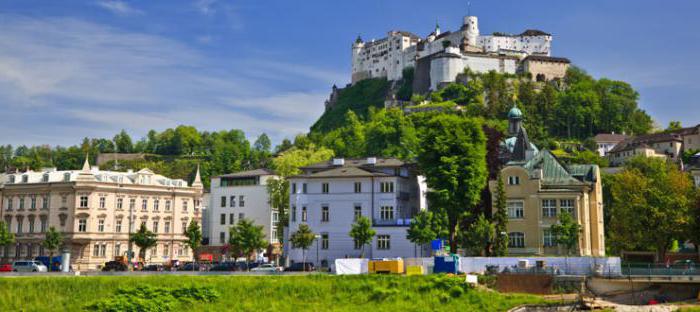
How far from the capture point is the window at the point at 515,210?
62.2m

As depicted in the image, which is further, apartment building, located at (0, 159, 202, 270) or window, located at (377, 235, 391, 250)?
apartment building, located at (0, 159, 202, 270)

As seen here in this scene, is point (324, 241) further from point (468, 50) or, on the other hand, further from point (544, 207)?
point (468, 50)

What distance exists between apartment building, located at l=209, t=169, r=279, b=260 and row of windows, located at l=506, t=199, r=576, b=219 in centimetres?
3298

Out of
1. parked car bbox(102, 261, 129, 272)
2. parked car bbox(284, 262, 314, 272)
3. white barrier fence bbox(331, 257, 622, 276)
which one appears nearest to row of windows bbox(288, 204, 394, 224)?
parked car bbox(284, 262, 314, 272)

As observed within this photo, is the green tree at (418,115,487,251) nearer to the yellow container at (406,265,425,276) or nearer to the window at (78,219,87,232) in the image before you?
the yellow container at (406,265,425,276)

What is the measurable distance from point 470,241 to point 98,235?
1531 inches

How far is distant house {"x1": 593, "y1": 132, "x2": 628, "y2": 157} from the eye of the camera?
488 ft

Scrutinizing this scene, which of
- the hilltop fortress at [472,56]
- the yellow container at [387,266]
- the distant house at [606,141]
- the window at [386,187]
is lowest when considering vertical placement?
the yellow container at [387,266]

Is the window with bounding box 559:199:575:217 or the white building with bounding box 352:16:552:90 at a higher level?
the white building with bounding box 352:16:552:90

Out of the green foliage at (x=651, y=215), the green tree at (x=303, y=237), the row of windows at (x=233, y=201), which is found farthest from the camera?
the row of windows at (x=233, y=201)

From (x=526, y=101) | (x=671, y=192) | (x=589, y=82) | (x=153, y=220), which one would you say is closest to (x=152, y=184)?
(x=153, y=220)

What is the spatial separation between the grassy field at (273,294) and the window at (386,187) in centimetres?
2098

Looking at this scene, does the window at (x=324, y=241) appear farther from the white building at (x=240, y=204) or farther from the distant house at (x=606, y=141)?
the distant house at (x=606, y=141)

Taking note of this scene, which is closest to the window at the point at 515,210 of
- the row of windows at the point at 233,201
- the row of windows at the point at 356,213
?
the row of windows at the point at 356,213
